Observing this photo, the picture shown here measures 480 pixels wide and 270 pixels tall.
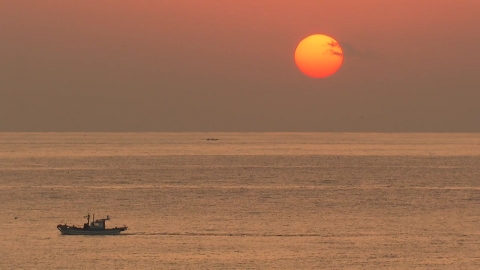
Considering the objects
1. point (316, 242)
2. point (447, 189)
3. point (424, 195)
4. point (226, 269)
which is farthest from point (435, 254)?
point (447, 189)

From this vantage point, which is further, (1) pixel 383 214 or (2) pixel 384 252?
(1) pixel 383 214

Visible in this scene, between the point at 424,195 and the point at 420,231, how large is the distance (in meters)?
35.9

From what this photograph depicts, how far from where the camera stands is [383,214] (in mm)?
86125

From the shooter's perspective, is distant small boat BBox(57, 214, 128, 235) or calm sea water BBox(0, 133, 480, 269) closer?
calm sea water BBox(0, 133, 480, 269)

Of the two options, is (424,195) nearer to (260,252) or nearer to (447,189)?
(447,189)

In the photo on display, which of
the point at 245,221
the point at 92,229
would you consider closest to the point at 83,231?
the point at 92,229

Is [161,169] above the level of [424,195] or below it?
above

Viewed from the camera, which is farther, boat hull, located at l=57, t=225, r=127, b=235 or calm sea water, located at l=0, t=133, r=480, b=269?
boat hull, located at l=57, t=225, r=127, b=235

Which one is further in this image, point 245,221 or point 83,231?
point 245,221

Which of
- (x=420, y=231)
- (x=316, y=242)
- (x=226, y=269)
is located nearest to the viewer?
(x=226, y=269)

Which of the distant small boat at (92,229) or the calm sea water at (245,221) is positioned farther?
the distant small boat at (92,229)

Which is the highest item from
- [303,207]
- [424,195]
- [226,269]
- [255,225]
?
[424,195]

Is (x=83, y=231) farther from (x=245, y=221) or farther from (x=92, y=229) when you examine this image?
(x=245, y=221)

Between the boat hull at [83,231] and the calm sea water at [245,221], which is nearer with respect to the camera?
the calm sea water at [245,221]
